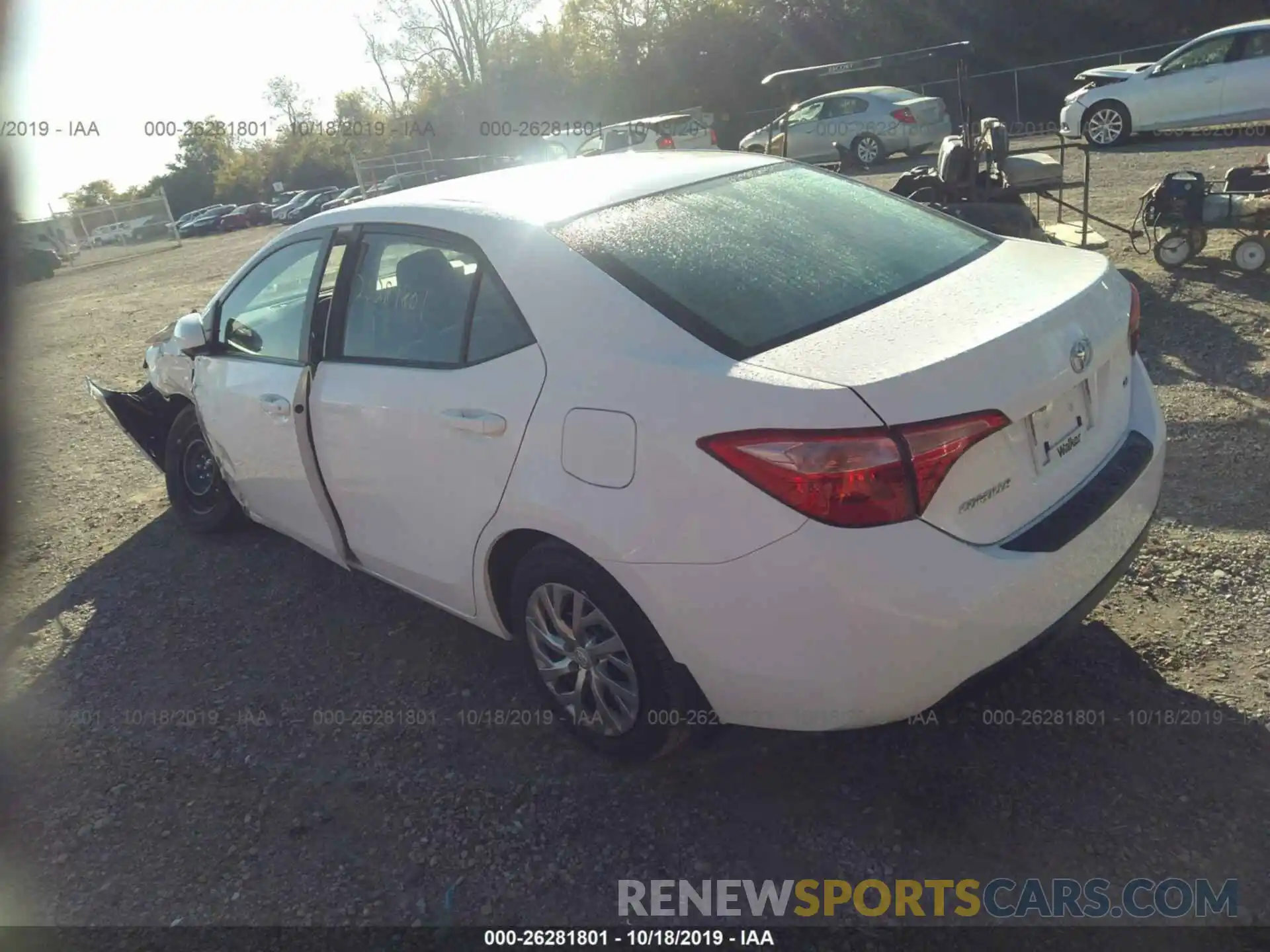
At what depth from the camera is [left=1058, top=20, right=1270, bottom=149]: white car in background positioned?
42.9 ft

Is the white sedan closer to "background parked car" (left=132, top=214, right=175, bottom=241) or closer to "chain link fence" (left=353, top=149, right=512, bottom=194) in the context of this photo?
"chain link fence" (left=353, top=149, right=512, bottom=194)

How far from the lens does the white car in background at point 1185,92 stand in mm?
13070

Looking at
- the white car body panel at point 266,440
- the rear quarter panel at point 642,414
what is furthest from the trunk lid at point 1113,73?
the rear quarter panel at point 642,414

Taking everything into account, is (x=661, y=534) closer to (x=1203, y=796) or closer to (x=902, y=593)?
(x=902, y=593)

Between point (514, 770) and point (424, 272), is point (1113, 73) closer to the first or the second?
point (424, 272)

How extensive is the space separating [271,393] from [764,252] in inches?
80.1

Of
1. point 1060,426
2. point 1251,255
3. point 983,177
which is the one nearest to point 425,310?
point 1060,426

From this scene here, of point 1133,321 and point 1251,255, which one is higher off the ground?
point 1133,321

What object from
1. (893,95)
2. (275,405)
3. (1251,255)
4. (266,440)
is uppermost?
(893,95)

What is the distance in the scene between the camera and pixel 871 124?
1817 centimetres

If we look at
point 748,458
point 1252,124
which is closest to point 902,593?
point 748,458

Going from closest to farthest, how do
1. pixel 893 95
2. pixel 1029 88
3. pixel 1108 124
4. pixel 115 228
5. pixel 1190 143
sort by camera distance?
pixel 1190 143
pixel 1108 124
pixel 893 95
pixel 1029 88
pixel 115 228

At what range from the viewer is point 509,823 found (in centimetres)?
273

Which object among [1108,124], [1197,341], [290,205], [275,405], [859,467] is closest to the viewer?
[859,467]
